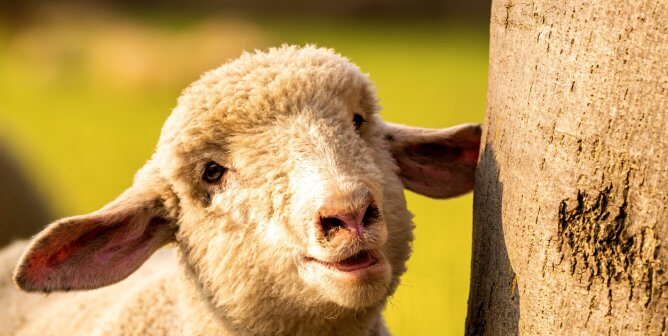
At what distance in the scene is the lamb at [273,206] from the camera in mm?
2574

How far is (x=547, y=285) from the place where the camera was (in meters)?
2.39

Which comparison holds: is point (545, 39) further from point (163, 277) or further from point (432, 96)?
point (432, 96)

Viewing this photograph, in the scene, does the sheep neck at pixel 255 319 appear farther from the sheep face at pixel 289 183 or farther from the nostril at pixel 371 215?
the nostril at pixel 371 215

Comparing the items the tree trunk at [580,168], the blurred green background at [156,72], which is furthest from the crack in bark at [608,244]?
the blurred green background at [156,72]

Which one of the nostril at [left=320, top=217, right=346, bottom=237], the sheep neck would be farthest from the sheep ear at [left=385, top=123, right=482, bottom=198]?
the nostril at [left=320, top=217, right=346, bottom=237]

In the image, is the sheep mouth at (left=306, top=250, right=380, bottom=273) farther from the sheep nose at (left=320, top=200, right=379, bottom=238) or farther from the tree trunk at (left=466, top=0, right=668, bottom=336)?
the tree trunk at (left=466, top=0, right=668, bottom=336)

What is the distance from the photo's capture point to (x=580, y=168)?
89.0 inches

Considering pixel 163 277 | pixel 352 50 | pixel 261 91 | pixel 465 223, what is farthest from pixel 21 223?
pixel 352 50

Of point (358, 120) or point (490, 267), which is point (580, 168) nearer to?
point (490, 267)

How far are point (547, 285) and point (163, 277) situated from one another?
1842mm

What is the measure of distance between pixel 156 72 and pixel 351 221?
17.7m

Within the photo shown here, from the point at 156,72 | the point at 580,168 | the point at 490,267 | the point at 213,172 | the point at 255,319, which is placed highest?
the point at 580,168

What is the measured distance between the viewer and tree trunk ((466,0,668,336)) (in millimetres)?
2094

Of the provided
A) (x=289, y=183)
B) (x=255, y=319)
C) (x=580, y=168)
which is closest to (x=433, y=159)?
(x=289, y=183)
